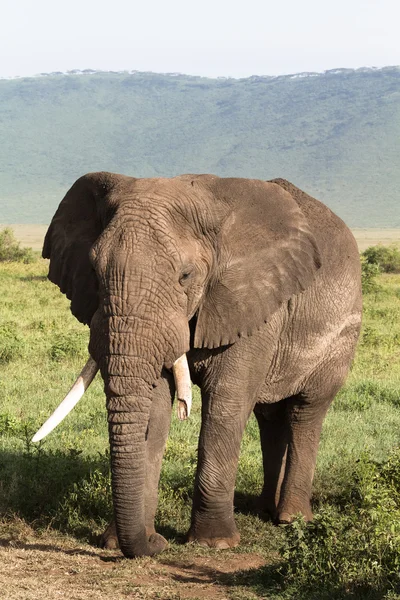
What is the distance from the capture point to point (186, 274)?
5.38 meters

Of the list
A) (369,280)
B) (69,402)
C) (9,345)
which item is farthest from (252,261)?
(369,280)

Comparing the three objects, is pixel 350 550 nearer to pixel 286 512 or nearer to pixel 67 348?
pixel 286 512

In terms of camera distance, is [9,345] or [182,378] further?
[9,345]

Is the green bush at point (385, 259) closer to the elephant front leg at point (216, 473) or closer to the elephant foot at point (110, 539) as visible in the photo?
the elephant front leg at point (216, 473)

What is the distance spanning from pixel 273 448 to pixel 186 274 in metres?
2.39

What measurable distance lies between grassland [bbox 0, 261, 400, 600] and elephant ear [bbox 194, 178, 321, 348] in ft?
3.90

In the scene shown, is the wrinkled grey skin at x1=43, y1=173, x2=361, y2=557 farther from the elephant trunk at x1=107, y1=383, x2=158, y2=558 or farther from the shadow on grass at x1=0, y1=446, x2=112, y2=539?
the shadow on grass at x1=0, y1=446, x2=112, y2=539

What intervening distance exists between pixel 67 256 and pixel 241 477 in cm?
253

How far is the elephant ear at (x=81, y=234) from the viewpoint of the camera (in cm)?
584

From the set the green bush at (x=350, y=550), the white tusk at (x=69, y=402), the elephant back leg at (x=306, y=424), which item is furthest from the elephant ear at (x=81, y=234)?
the elephant back leg at (x=306, y=424)

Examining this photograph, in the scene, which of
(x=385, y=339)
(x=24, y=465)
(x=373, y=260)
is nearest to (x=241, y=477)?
(x=24, y=465)

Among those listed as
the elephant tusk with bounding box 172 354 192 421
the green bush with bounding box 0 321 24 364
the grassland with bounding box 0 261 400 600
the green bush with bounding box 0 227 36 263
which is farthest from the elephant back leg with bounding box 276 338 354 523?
the green bush with bounding box 0 227 36 263

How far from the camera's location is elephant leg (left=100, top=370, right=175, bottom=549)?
19.7ft

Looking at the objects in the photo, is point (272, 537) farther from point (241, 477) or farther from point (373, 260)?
point (373, 260)
